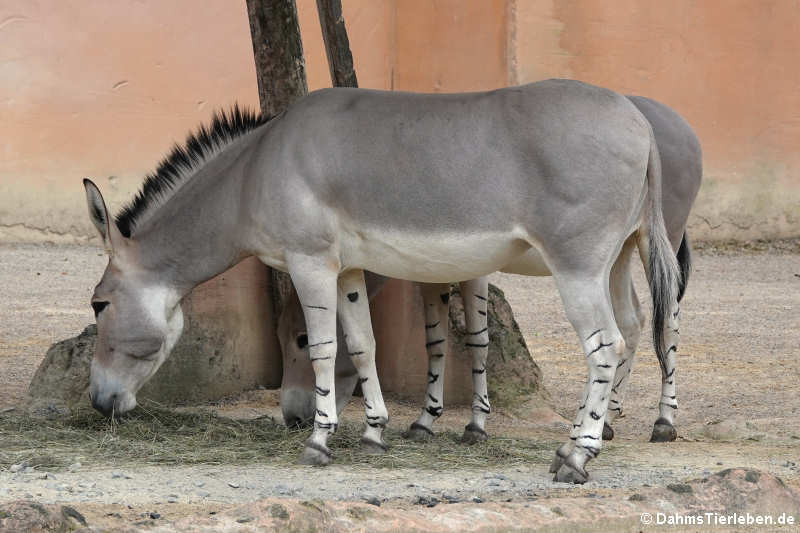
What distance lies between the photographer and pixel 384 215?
4.58 meters

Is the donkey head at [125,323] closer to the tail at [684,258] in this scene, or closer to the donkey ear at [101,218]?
the donkey ear at [101,218]

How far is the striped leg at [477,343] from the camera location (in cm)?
544

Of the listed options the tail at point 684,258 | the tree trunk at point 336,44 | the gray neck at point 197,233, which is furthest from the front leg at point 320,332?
the tree trunk at point 336,44

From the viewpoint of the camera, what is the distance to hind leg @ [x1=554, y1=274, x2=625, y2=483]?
434cm

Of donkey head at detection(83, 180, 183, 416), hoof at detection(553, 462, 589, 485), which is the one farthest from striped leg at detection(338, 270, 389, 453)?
hoof at detection(553, 462, 589, 485)

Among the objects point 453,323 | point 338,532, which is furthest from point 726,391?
point 338,532

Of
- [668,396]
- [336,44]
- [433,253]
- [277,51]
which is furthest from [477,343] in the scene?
[336,44]

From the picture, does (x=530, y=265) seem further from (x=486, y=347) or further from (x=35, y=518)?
(x=35, y=518)

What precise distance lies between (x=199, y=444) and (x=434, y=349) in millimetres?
1249

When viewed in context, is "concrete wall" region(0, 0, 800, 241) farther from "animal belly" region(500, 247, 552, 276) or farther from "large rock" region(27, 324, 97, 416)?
"animal belly" region(500, 247, 552, 276)

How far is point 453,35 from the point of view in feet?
40.5

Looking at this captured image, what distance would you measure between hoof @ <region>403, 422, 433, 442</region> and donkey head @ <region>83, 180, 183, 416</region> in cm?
124

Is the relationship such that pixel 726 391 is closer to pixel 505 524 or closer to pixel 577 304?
pixel 577 304

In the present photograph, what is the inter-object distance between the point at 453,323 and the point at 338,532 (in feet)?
10.3
